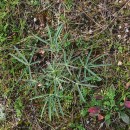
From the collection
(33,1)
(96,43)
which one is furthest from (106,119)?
(33,1)

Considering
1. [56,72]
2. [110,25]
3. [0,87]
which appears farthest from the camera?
[0,87]

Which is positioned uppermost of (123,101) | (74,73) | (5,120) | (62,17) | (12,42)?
(62,17)

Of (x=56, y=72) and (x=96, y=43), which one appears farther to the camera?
(x=96, y=43)

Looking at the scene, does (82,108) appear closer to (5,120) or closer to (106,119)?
(106,119)

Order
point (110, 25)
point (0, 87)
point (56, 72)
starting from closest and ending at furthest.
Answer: point (56, 72)
point (110, 25)
point (0, 87)

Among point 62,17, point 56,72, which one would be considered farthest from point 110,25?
point 56,72

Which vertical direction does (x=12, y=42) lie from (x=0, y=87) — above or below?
above

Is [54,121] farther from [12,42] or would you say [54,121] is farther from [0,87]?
[12,42]

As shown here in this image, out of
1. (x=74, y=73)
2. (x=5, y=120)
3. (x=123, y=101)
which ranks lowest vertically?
(x=5, y=120)

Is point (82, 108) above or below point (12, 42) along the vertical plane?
below
